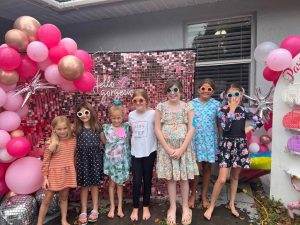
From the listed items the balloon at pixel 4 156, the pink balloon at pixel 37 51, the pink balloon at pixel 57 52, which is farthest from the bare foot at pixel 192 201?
the pink balloon at pixel 37 51

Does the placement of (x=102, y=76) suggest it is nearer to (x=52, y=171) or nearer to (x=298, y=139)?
(x=52, y=171)

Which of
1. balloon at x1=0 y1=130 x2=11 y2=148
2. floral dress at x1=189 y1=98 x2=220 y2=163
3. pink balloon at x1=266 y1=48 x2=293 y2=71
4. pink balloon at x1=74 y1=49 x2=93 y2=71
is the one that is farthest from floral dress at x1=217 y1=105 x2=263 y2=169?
Result: balloon at x1=0 y1=130 x2=11 y2=148

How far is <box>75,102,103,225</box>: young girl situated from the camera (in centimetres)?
388

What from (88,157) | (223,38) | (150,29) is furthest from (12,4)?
(223,38)

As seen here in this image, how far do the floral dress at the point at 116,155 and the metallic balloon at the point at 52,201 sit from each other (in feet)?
2.72

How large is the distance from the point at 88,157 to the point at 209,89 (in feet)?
5.70

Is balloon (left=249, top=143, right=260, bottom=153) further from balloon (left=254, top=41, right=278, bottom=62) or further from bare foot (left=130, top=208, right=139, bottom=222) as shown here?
bare foot (left=130, top=208, right=139, bottom=222)

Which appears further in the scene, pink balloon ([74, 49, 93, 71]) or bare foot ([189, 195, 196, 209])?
bare foot ([189, 195, 196, 209])

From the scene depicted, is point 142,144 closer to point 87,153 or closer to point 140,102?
point 140,102

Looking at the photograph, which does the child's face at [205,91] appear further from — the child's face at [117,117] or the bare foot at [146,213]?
the bare foot at [146,213]

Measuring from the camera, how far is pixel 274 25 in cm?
543

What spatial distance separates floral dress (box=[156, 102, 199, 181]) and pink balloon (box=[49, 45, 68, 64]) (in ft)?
4.35

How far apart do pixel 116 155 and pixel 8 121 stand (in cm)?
137

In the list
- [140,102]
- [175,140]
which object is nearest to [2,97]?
[140,102]
